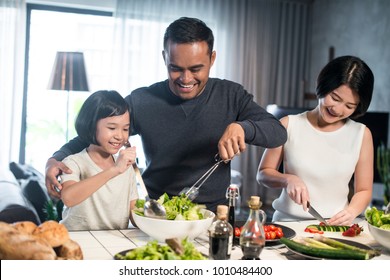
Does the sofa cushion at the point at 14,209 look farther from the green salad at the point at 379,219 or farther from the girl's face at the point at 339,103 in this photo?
the green salad at the point at 379,219

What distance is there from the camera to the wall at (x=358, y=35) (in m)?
5.25

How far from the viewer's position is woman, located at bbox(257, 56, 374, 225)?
78.6 inches

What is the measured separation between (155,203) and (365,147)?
1.00 meters

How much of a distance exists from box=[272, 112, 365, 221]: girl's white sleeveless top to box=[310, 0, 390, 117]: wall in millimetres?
3297

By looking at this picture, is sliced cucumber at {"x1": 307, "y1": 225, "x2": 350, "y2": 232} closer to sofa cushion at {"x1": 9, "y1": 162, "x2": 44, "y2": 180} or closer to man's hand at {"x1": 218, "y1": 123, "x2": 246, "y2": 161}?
man's hand at {"x1": 218, "y1": 123, "x2": 246, "y2": 161}

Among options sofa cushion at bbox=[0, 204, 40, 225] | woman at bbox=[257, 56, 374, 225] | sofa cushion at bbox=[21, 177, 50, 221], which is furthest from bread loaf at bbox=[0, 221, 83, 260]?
sofa cushion at bbox=[21, 177, 50, 221]

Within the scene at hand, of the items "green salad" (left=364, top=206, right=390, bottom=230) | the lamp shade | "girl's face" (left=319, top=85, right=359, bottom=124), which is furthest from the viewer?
the lamp shade

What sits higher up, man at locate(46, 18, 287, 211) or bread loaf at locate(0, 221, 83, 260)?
man at locate(46, 18, 287, 211)

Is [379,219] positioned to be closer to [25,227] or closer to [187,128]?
[187,128]

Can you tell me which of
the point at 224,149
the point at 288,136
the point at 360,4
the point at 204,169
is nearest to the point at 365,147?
the point at 288,136

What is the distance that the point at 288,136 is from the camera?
219cm

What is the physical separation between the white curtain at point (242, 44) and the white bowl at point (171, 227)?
4.44m

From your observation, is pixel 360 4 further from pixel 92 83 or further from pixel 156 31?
pixel 92 83

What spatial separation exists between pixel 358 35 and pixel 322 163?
3.91 metres
